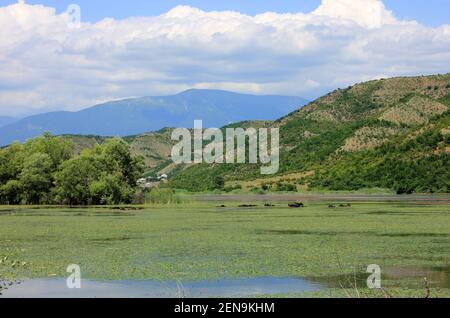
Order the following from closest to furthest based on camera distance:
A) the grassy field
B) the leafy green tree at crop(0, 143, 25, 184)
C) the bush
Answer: the grassy field
the bush
the leafy green tree at crop(0, 143, 25, 184)

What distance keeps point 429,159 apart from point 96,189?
156ft

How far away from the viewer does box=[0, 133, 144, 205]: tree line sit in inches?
2884

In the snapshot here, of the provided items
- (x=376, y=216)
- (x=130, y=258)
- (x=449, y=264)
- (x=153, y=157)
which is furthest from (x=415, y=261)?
(x=153, y=157)

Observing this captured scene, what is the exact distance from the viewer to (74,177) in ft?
240

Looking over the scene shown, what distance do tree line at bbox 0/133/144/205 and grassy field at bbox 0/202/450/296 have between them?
28.5m

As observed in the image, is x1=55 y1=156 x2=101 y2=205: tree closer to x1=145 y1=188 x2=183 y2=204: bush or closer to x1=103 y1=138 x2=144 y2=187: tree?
x1=103 y1=138 x2=144 y2=187: tree

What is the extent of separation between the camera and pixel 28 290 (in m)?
20.0

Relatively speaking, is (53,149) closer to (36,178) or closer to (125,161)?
(36,178)

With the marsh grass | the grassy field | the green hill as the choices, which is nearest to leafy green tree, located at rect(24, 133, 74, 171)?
the marsh grass

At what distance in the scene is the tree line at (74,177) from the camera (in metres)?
73.2

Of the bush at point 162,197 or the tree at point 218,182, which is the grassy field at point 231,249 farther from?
the tree at point 218,182

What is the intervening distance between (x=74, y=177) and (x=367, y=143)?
64.9m

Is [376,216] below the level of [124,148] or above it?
below
